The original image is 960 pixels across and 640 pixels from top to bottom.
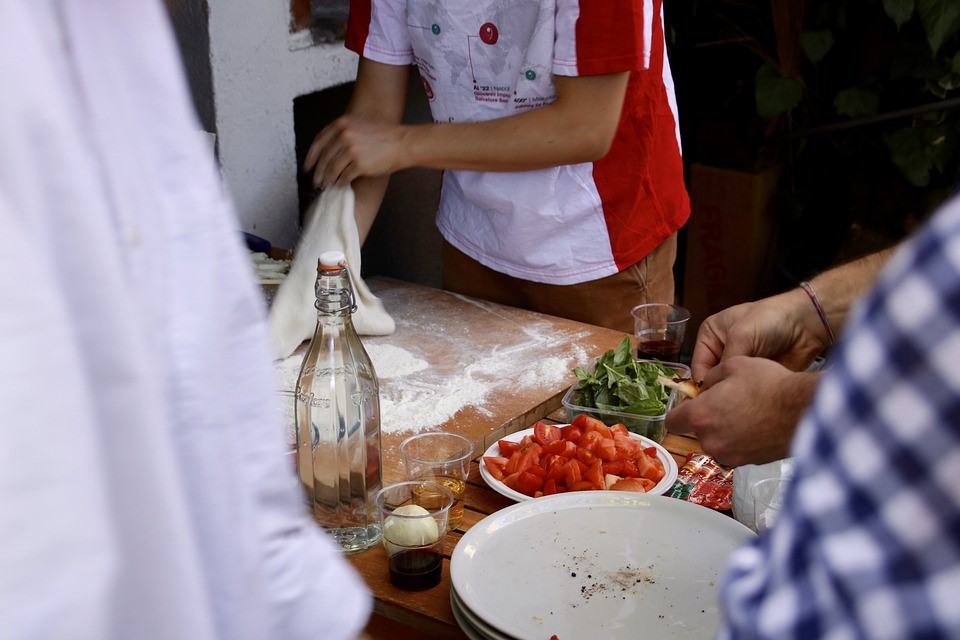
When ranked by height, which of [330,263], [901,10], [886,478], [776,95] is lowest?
[776,95]

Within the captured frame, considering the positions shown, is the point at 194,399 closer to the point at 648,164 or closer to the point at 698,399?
the point at 698,399

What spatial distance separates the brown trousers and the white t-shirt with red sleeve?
0.05 m

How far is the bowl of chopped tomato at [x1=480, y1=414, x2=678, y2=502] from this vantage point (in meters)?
1.62

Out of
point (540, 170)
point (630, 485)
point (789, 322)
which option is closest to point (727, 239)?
point (540, 170)

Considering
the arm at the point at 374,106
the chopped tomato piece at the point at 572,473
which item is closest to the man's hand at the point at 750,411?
the chopped tomato piece at the point at 572,473

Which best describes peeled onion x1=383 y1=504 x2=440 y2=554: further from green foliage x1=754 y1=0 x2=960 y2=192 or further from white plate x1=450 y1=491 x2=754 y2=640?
green foliage x1=754 y1=0 x2=960 y2=192

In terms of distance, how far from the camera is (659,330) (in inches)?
81.5

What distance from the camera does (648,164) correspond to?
7.80 ft

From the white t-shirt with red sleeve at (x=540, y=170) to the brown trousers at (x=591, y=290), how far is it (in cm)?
5

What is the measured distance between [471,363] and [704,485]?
2.15ft

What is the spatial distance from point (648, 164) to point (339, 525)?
1253mm

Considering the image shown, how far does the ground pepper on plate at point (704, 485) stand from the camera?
1.63 metres

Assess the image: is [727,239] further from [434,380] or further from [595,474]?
[595,474]

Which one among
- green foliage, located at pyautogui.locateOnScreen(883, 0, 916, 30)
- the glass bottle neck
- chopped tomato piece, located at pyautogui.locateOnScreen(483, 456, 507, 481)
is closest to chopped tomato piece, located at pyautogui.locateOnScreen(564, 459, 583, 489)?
chopped tomato piece, located at pyautogui.locateOnScreen(483, 456, 507, 481)
